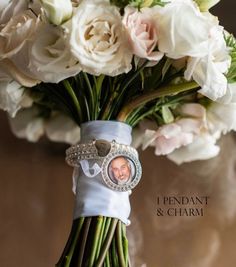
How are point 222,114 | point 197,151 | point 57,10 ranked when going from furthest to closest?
point 197,151, point 222,114, point 57,10

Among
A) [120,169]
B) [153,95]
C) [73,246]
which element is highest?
[153,95]

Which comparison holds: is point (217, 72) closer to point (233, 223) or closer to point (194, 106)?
point (194, 106)

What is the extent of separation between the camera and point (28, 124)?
1.21 m

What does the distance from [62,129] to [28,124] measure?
6 centimetres

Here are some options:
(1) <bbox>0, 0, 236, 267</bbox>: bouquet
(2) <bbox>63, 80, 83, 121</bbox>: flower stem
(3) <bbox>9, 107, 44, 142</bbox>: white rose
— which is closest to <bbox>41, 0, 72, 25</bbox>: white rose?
(1) <bbox>0, 0, 236, 267</bbox>: bouquet

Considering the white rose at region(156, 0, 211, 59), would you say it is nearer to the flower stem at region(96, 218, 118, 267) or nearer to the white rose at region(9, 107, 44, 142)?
the flower stem at region(96, 218, 118, 267)

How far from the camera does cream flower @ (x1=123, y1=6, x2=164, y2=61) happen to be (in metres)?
0.84

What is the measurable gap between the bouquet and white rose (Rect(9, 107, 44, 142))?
0.55 feet

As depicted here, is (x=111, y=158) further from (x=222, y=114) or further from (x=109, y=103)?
(x=222, y=114)

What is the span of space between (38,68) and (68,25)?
0.22ft

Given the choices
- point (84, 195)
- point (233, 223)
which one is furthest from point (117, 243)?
point (233, 223)

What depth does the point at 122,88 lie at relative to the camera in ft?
3.03

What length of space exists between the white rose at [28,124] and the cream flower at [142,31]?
0.37 m

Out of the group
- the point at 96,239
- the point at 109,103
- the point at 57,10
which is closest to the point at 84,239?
the point at 96,239
